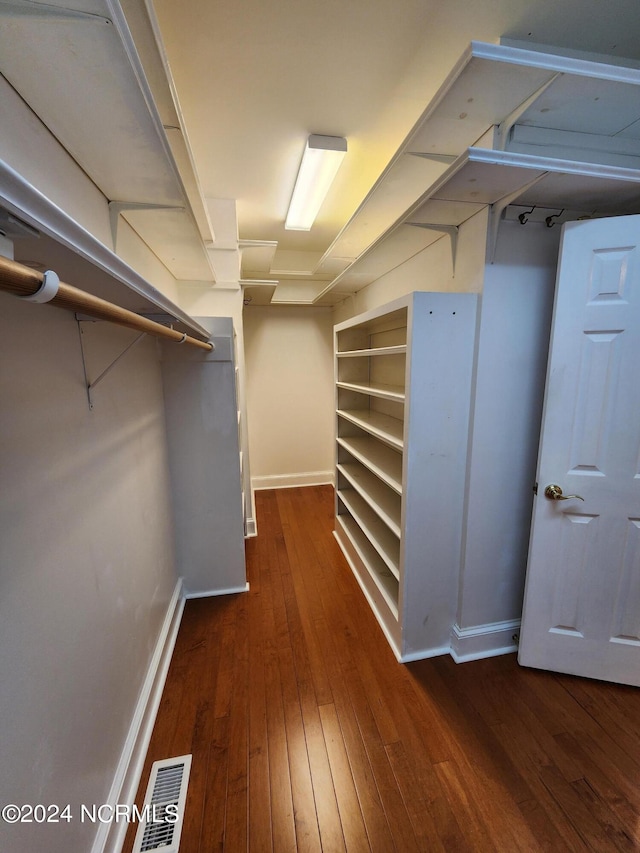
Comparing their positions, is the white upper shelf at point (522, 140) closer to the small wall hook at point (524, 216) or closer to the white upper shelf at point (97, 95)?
the small wall hook at point (524, 216)

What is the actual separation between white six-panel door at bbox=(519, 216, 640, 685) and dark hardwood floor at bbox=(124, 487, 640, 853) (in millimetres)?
242

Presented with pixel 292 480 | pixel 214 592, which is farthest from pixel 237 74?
pixel 292 480

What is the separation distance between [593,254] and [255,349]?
10.8 feet

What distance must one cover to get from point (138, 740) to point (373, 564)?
152 centimetres

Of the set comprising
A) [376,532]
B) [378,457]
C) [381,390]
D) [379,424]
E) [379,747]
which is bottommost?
[379,747]

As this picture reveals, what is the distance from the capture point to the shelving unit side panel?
60.8 inches

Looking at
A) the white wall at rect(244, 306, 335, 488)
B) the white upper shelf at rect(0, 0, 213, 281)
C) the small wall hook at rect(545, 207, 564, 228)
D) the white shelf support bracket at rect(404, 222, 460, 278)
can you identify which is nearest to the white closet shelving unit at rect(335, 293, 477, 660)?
the white shelf support bracket at rect(404, 222, 460, 278)

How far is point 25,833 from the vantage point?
0.71 meters

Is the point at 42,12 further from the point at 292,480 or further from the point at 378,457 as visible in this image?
the point at 292,480

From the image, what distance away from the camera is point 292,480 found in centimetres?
443

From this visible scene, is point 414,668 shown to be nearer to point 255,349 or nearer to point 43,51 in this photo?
point 43,51

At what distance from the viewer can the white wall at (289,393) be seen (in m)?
4.07

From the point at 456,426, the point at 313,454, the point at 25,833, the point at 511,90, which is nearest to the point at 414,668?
the point at 456,426

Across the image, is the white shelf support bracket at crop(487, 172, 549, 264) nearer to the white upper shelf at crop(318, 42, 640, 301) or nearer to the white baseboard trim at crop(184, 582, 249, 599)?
the white upper shelf at crop(318, 42, 640, 301)
